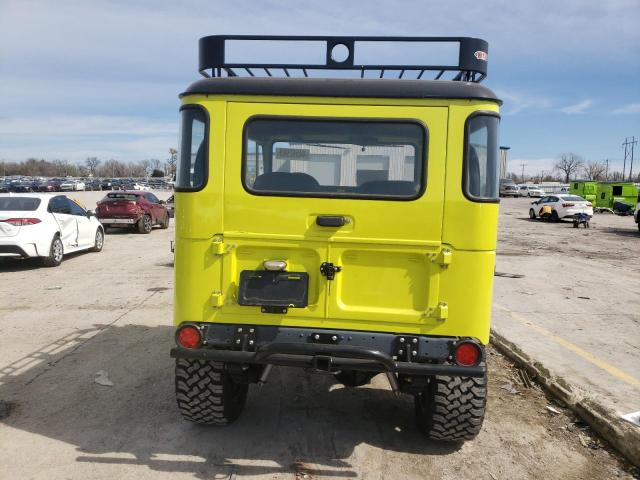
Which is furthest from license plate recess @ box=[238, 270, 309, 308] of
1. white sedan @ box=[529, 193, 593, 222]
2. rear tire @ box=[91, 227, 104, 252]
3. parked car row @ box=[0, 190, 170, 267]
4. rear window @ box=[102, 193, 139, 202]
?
white sedan @ box=[529, 193, 593, 222]

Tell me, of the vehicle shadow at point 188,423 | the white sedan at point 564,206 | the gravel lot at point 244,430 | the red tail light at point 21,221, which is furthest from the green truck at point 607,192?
the vehicle shadow at point 188,423

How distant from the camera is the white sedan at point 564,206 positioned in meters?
28.3

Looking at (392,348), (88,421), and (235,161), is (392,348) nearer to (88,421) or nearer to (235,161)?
(235,161)

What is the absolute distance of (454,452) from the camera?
3824 millimetres

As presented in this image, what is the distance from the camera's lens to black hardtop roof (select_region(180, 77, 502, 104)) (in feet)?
11.0

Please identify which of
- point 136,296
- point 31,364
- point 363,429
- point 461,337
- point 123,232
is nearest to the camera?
point 461,337

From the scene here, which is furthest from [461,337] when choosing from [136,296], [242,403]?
[136,296]

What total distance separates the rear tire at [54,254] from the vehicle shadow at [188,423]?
19.8 feet

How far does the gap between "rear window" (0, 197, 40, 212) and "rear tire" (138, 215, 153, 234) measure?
24.3 ft

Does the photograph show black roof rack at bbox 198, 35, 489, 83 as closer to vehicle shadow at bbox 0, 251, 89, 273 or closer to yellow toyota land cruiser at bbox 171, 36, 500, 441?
yellow toyota land cruiser at bbox 171, 36, 500, 441

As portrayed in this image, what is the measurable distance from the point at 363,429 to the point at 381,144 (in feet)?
7.48

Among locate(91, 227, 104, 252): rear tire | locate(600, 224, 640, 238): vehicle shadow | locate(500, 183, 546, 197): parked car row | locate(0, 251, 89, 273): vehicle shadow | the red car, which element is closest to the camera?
locate(0, 251, 89, 273): vehicle shadow

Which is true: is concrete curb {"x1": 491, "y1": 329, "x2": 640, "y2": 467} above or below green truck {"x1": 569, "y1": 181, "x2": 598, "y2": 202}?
below

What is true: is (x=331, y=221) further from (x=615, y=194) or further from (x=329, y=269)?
(x=615, y=194)
